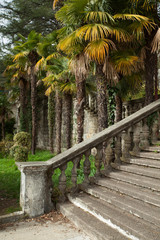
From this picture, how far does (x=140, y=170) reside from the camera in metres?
4.66

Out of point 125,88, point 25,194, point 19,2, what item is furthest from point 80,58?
point 19,2

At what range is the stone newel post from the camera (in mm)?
4402

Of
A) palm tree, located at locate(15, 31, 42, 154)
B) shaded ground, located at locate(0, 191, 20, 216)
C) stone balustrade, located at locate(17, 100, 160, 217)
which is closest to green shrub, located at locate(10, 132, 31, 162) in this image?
palm tree, located at locate(15, 31, 42, 154)

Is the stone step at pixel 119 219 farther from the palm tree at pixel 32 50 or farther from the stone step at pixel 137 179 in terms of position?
the palm tree at pixel 32 50

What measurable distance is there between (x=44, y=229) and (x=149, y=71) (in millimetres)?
5478

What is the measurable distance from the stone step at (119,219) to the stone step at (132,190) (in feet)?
1.17

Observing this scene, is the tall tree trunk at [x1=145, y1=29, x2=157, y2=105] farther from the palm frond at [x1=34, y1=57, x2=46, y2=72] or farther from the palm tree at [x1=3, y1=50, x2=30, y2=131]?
the palm tree at [x1=3, y1=50, x2=30, y2=131]

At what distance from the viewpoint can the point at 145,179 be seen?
437 cm

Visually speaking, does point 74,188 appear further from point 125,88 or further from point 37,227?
point 125,88

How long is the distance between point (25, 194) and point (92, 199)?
1.27 meters

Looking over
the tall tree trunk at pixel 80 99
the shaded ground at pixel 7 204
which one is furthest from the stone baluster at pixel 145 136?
the tall tree trunk at pixel 80 99

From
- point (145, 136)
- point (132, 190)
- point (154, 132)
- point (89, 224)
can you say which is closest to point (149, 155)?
point (145, 136)

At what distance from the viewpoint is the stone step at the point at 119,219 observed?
10.3 feet

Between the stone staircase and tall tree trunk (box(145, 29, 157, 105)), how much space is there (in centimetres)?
218
